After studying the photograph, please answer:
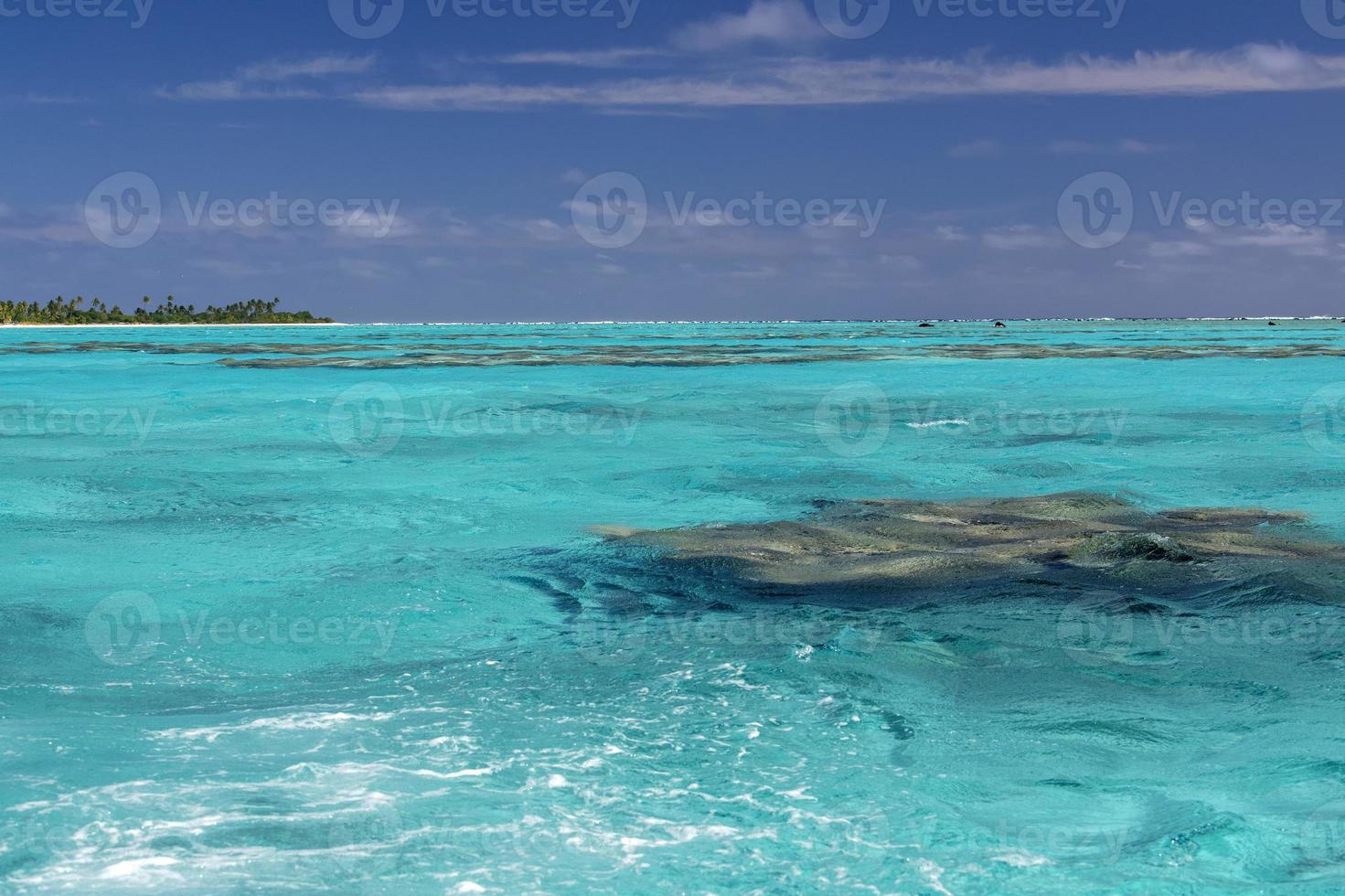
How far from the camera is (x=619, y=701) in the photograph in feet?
23.3

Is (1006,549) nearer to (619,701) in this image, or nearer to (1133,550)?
(1133,550)

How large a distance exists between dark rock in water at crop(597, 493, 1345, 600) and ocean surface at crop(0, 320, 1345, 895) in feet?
0.44

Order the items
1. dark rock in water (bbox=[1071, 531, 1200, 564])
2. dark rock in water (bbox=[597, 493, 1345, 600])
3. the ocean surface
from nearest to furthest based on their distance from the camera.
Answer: the ocean surface
dark rock in water (bbox=[597, 493, 1345, 600])
dark rock in water (bbox=[1071, 531, 1200, 564])

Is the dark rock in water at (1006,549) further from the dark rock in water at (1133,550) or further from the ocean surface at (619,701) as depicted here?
the ocean surface at (619,701)

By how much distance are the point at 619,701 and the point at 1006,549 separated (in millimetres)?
5114

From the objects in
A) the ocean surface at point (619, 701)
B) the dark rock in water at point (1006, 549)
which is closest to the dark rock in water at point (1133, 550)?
the dark rock in water at point (1006, 549)

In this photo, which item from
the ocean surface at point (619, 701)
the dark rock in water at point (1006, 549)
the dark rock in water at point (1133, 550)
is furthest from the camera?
the dark rock in water at point (1133, 550)

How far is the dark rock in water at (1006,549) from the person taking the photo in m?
9.66

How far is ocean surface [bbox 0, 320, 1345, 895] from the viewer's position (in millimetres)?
5180

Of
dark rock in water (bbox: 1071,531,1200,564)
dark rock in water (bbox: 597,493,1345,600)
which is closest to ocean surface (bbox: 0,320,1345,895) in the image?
dark rock in water (bbox: 597,493,1345,600)

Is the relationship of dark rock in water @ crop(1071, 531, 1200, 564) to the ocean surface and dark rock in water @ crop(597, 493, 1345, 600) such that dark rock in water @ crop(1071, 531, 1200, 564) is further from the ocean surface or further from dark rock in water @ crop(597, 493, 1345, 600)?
the ocean surface

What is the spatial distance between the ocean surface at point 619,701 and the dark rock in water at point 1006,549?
135mm

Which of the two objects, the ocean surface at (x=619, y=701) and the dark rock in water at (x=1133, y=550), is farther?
the dark rock in water at (x=1133, y=550)

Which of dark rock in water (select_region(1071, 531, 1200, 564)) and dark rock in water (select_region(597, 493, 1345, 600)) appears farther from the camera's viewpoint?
dark rock in water (select_region(1071, 531, 1200, 564))
